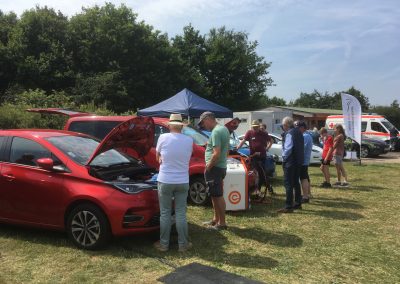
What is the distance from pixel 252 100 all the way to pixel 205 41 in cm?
934

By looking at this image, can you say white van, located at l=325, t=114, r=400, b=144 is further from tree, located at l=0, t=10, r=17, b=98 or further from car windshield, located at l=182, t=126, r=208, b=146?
tree, located at l=0, t=10, r=17, b=98

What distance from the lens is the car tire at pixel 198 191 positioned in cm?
863

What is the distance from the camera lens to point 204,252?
19.1ft

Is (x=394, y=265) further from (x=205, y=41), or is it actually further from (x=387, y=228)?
(x=205, y=41)

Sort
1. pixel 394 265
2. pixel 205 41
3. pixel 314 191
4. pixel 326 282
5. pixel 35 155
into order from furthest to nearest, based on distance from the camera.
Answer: pixel 205 41 → pixel 314 191 → pixel 35 155 → pixel 394 265 → pixel 326 282

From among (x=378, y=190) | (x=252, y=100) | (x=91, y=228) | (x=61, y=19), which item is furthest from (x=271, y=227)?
(x=252, y=100)

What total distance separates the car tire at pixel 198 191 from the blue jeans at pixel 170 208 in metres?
2.75

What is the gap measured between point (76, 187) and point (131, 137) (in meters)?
1.31

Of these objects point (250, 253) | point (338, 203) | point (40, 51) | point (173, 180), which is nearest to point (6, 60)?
point (40, 51)

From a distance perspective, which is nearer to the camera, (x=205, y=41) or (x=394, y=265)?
(x=394, y=265)

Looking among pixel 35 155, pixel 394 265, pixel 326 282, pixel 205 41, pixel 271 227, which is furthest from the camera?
pixel 205 41

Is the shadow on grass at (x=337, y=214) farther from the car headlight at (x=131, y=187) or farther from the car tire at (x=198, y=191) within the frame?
the car headlight at (x=131, y=187)

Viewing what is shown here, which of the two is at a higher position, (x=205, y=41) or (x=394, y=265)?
(x=205, y=41)

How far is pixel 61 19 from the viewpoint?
36125 mm
